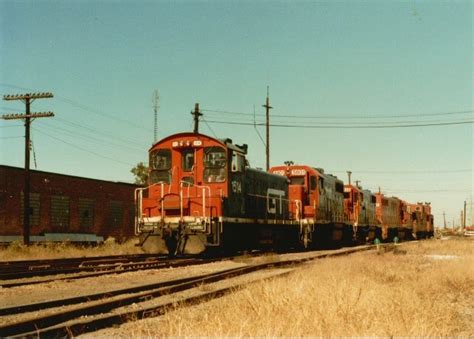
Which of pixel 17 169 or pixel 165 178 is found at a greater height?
pixel 17 169

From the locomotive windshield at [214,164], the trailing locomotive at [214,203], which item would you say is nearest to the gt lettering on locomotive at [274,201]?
the trailing locomotive at [214,203]

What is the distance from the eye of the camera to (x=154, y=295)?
29.2ft

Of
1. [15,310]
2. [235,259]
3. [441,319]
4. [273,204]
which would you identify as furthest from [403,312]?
[273,204]

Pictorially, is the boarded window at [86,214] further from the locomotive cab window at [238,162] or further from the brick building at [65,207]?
the locomotive cab window at [238,162]

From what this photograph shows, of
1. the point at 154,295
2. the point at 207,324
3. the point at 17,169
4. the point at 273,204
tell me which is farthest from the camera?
the point at 17,169

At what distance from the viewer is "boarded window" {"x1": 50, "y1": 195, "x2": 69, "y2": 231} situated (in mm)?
36094

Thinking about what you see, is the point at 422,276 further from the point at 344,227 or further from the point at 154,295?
the point at 344,227

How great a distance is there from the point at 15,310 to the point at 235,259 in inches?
396

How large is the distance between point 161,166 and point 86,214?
2305cm

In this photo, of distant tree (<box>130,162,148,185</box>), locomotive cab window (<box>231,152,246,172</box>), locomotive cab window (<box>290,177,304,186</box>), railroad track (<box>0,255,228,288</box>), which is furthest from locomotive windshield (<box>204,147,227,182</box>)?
distant tree (<box>130,162,148,185</box>)

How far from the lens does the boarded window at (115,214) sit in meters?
41.5

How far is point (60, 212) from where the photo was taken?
3666cm

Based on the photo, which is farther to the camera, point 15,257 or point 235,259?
point 15,257

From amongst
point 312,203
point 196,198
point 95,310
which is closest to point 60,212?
point 312,203
